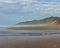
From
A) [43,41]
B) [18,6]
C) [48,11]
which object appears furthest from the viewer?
[18,6]

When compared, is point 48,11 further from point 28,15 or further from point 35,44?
point 35,44

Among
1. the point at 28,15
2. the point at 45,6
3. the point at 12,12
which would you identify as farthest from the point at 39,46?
the point at 45,6

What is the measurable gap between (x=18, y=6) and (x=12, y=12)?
1.15 feet

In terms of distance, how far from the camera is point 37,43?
117 centimetres

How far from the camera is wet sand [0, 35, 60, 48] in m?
1.11

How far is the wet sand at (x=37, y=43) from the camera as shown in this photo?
3.65 feet

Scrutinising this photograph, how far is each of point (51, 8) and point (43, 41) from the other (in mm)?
1910

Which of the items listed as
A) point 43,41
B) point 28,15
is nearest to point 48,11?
point 28,15

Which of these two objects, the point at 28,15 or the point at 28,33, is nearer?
the point at 28,33

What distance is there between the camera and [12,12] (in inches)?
116

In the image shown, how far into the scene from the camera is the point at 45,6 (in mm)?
3160

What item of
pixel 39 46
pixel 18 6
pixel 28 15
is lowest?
pixel 39 46

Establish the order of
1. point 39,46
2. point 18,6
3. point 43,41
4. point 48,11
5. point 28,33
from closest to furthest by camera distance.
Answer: point 39,46
point 43,41
point 28,33
point 48,11
point 18,6

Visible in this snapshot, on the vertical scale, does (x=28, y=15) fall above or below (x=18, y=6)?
below
